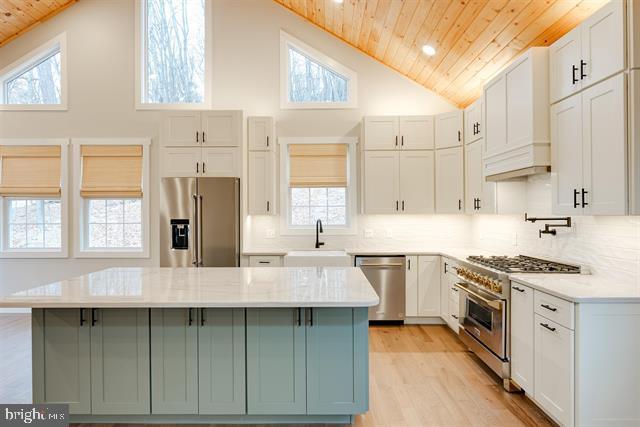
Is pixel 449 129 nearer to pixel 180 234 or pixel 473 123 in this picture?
pixel 473 123

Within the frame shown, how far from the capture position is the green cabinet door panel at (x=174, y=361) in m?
2.40

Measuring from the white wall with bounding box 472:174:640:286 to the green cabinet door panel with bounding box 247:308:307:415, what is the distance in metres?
2.12

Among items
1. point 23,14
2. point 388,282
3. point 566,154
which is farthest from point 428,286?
point 23,14

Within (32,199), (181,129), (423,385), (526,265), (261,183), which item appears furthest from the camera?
(32,199)

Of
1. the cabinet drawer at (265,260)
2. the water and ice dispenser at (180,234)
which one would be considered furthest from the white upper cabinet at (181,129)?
the cabinet drawer at (265,260)

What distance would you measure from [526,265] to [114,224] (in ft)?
16.4

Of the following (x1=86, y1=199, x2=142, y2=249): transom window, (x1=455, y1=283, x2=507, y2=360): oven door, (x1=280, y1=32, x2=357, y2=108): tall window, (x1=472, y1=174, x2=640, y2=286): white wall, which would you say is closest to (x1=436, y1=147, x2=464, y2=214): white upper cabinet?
(x1=472, y1=174, x2=640, y2=286): white wall

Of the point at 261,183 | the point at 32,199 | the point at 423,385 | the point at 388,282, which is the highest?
the point at 261,183

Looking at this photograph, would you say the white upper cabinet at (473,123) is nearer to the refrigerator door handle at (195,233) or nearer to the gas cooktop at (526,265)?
the gas cooktop at (526,265)

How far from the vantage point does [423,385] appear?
10.1ft

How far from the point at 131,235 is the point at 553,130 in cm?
503

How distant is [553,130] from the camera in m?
2.85

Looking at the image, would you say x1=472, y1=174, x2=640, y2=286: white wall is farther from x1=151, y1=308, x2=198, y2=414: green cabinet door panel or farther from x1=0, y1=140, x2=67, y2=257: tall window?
x1=0, y1=140, x2=67, y2=257: tall window

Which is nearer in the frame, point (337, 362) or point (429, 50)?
point (337, 362)
